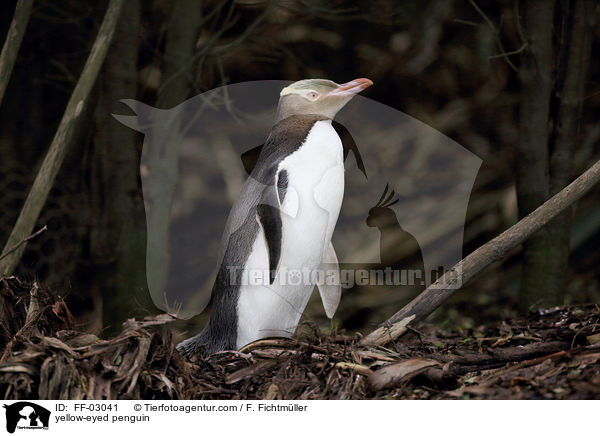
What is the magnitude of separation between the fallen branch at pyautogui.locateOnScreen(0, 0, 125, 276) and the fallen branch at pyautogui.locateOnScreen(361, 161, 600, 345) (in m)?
1.00

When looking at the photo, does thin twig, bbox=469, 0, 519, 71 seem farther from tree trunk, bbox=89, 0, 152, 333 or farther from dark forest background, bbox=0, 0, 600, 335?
tree trunk, bbox=89, 0, 152, 333

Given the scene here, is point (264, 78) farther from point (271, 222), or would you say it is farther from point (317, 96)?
point (271, 222)

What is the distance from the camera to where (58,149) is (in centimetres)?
180

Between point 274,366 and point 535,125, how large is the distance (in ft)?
3.70

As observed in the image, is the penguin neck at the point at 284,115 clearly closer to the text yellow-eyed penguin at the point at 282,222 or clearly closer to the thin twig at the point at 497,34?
the text yellow-eyed penguin at the point at 282,222

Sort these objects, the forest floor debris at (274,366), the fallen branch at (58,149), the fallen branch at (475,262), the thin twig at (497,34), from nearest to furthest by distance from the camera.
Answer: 1. the forest floor debris at (274,366)
2. the fallen branch at (475,262)
3. the fallen branch at (58,149)
4. the thin twig at (497,34)

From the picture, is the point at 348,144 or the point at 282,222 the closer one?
the point at 282,222

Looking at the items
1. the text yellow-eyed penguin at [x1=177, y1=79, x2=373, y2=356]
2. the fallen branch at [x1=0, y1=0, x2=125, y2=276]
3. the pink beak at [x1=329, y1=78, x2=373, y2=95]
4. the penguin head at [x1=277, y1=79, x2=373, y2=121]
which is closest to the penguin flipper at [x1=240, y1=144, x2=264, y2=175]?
the text yellow-eyed penguin at [x1=177, y1=79, x2=373, y2=356]

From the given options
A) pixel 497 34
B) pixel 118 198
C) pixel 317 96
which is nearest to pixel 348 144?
pixel 317 96

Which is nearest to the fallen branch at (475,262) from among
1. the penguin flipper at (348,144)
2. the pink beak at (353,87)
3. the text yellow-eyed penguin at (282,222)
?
the text yellow-eyed penguin at (282,222)

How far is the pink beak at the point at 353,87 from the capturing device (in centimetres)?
171

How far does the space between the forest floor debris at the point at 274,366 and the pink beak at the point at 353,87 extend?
25.4 inches

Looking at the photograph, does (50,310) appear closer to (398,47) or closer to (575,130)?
(398,47)

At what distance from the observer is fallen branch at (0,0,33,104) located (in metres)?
1.84
